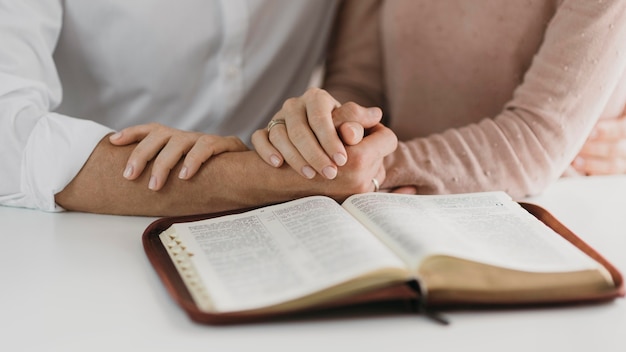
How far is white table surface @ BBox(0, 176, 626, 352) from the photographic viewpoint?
602 millimetres

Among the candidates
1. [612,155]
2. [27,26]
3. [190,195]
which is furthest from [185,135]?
[612,155]

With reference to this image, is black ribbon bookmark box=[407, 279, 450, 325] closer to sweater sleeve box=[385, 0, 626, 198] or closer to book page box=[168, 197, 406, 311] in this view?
book page box=[168, 197, 406, 311]

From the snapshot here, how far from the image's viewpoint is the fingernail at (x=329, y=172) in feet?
2.87

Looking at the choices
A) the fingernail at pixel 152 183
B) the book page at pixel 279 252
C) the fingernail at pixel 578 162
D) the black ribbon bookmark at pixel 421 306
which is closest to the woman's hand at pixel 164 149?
the fingernail at pixel 152 183

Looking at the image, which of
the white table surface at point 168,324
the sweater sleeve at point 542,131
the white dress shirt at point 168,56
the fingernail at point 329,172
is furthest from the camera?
the white dress shirt at point 168,56

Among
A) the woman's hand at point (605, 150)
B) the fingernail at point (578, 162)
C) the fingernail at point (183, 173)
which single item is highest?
the woman's hand at point (605, 150)

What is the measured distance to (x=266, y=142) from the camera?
0.94 m

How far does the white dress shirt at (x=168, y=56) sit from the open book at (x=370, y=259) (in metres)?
0.44

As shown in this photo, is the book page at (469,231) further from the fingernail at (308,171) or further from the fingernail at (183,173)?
the fingernail at (183,173)

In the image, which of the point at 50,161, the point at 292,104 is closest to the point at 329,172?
the point at 292,104

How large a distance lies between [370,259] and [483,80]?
2.16 ft

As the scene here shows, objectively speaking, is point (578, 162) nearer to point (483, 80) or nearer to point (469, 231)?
point (483, 80)

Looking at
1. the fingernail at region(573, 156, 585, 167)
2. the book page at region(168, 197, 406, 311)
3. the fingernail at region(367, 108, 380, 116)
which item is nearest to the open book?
the book page at region(168, 197, 406, 311)

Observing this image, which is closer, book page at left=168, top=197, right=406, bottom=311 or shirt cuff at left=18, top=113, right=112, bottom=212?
book page at left=168, top=197, right=406, bottom=311
